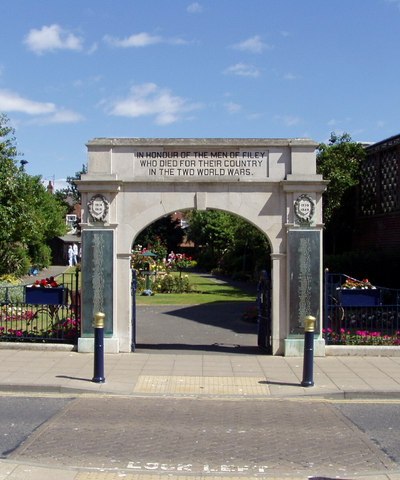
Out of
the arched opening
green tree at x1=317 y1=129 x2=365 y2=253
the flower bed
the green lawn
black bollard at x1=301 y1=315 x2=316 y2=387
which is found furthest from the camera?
the green lawn

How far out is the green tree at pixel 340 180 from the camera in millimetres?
22578

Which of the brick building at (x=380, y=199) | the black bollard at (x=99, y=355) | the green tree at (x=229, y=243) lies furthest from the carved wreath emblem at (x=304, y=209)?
the green tree at (x=229, y=243)

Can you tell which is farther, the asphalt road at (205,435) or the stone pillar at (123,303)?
the stone pillar at (123,303)

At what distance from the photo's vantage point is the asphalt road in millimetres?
6367

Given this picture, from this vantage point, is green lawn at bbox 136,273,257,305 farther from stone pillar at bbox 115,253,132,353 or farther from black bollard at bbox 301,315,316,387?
black bollard at bbox 301,315,316,387

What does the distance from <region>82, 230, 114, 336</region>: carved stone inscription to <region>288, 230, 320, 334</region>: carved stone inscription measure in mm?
3466

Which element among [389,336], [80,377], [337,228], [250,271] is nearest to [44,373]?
[80,377]

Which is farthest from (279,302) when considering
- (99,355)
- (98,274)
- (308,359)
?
(99,355)

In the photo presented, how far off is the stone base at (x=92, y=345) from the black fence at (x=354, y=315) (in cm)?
407

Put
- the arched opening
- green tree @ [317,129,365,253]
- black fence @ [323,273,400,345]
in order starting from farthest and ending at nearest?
green tree @ [317,129,365,253]
the arched opening
black fence @ [323,273,400,345]

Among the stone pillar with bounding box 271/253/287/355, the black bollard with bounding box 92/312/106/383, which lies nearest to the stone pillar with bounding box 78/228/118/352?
the black bollard with bounding box 92/312/106/383

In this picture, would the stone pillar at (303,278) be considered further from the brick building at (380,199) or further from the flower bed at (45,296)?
the brick building at (380,199)

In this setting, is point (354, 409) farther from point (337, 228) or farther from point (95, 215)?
point (337, 228)

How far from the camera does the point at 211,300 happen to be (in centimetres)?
2541
